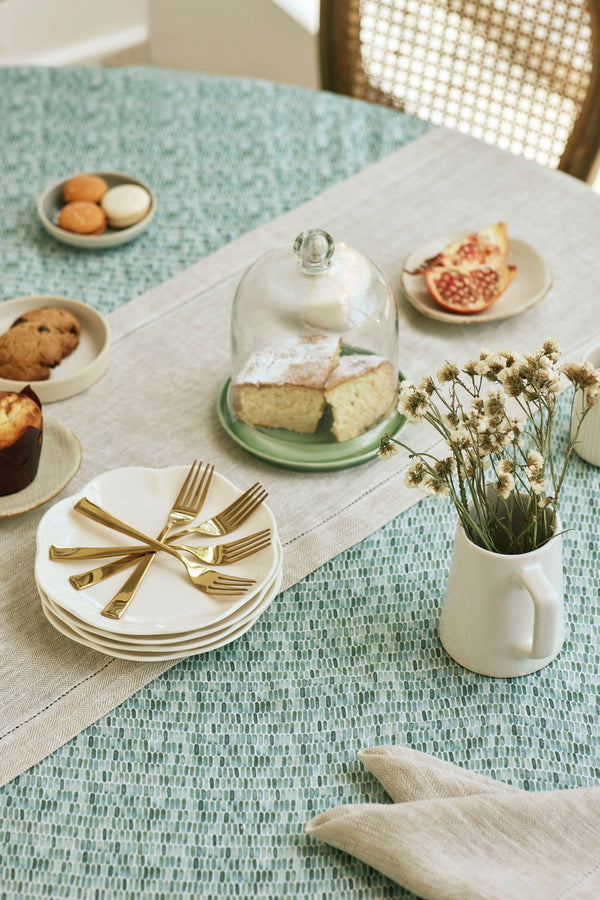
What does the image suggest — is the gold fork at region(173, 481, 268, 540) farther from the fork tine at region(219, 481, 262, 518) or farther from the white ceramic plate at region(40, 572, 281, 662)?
the white ceramic plate at region(40, 572, 281, 662)

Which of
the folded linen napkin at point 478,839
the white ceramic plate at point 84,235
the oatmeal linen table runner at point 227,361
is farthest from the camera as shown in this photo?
the white ceramic plate at point 84,235

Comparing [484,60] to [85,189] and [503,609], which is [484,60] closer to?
[85,189]

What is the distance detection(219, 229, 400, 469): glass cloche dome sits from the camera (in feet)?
3.38

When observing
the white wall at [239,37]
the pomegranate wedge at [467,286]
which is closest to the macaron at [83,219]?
the pomegranate wedge at [467,286]

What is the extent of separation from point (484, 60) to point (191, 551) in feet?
4.33

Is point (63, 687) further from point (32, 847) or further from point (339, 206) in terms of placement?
point (339, 206)

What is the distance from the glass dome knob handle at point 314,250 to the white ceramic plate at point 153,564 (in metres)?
0.26

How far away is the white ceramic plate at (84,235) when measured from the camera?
1.33m

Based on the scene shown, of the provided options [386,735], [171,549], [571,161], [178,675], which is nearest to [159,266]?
[171,549]

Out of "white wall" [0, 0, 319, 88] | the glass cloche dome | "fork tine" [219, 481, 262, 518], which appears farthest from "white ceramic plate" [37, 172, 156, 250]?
"white wall" [0, 0, 319, 88]

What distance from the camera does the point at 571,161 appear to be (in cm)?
181

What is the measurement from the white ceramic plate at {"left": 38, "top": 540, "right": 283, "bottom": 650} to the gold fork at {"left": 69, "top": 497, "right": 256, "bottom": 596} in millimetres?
19

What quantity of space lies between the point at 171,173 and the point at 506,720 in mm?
1040

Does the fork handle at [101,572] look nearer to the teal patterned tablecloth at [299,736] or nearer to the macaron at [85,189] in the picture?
the teal patterned tablecloth at [299,736]
